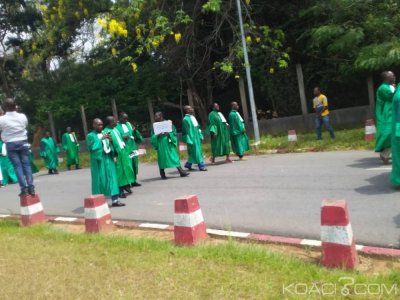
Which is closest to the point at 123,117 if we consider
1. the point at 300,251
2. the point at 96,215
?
the point at 96,215

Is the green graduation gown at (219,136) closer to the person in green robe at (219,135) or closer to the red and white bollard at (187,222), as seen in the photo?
the person in green robe at (219,135)

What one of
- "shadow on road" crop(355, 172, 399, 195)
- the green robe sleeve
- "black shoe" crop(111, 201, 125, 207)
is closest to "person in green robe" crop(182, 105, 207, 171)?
the green robe sleeve

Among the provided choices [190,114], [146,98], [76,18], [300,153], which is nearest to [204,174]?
[190,114]

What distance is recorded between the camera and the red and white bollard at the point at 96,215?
7.33 meters

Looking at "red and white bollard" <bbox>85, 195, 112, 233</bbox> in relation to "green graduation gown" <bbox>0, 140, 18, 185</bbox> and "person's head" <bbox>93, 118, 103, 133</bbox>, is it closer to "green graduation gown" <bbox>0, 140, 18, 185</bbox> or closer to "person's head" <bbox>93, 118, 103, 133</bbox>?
"person's head" <bbox>93, 118, 103, 133</bbox>

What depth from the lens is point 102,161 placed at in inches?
357

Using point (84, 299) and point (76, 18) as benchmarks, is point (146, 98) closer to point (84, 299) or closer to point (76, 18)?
point (76, 18)

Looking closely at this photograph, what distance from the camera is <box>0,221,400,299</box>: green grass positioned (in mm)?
4363

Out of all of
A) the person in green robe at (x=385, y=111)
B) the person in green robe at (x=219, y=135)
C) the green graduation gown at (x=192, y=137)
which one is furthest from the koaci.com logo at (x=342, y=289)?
the person in green robe at (x=219, y=135)

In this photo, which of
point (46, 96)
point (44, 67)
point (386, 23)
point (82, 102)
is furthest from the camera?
point (44, 67)

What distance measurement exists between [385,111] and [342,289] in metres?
5.96

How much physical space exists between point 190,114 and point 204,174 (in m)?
1.64

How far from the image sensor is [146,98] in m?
23.2

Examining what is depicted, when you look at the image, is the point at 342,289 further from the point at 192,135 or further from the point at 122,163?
the point at 192,135
